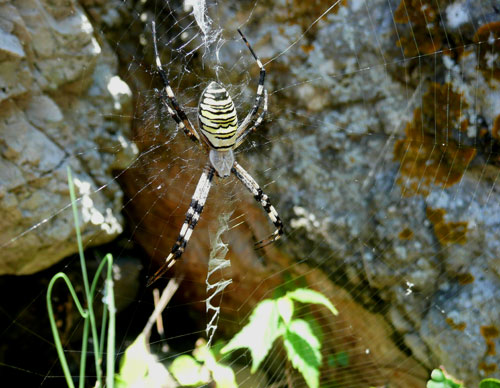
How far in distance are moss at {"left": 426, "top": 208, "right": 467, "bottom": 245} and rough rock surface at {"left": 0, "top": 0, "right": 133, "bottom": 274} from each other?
149 centimetres

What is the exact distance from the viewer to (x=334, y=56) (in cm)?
206

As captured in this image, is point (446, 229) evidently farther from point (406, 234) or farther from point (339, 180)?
point (339, 180)

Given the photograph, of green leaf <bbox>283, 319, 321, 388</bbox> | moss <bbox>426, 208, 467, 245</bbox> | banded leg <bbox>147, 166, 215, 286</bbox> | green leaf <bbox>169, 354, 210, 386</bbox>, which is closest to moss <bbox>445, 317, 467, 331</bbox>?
moss <bbox>426, 208, 467, 245</bbox>

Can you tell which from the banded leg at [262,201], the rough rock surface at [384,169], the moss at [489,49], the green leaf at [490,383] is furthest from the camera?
the banded leg at [262,201]

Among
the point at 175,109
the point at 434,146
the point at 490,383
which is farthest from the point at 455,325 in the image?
the point at 175,109

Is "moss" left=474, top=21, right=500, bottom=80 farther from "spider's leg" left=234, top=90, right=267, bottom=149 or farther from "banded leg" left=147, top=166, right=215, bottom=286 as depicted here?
"banded leg" left=147, top=166, right=215, bottom=286

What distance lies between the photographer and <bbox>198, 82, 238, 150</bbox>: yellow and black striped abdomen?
1.66 m

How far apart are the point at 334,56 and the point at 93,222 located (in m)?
1.41

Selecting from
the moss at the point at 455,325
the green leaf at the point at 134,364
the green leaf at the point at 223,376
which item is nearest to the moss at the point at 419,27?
the moss at the point at 455,325

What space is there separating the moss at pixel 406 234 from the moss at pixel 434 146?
17cm

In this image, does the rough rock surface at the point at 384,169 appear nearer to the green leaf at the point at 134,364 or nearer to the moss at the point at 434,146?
the moss at the point at 434,146

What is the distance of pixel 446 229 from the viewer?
1.94 m

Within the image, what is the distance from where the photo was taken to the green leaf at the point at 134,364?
5.98ft

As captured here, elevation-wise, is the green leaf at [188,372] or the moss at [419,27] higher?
the moss at [419,27]
